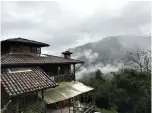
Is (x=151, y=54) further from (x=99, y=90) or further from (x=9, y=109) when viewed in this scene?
(x=9, y=109)

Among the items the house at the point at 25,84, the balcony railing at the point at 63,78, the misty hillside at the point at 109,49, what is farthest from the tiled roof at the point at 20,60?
the misty hillside at the point at 109,49

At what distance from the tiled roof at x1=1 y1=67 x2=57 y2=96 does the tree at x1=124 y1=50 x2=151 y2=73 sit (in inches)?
791

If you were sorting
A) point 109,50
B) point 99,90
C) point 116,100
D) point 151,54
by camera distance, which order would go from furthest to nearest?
1. point 109,50
2. point 151,54
3. point 99,90
4. point 116,100

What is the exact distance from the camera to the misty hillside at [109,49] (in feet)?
188

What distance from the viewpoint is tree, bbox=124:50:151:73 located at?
96.0ft

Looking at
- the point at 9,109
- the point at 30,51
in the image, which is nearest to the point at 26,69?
the point at 9,109

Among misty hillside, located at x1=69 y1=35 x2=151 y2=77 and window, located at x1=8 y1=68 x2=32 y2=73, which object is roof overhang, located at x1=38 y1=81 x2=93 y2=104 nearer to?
window, located at x1=8 y1=68 x2=32 y2=73

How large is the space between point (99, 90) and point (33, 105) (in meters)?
11.3

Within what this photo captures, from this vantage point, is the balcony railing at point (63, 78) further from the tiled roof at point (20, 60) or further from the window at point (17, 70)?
the window at point (17, 70)

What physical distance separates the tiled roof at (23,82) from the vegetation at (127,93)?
856 centimetres

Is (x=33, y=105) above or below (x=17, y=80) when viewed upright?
below

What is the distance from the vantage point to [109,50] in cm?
6091

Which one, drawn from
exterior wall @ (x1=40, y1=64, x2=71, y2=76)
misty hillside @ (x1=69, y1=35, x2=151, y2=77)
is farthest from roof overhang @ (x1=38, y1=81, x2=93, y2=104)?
misty hillside @ (x1=69, y1=35, x2=151, y2=77)

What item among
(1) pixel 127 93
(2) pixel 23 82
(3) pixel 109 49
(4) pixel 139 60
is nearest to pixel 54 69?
(2) pixel 23 82
